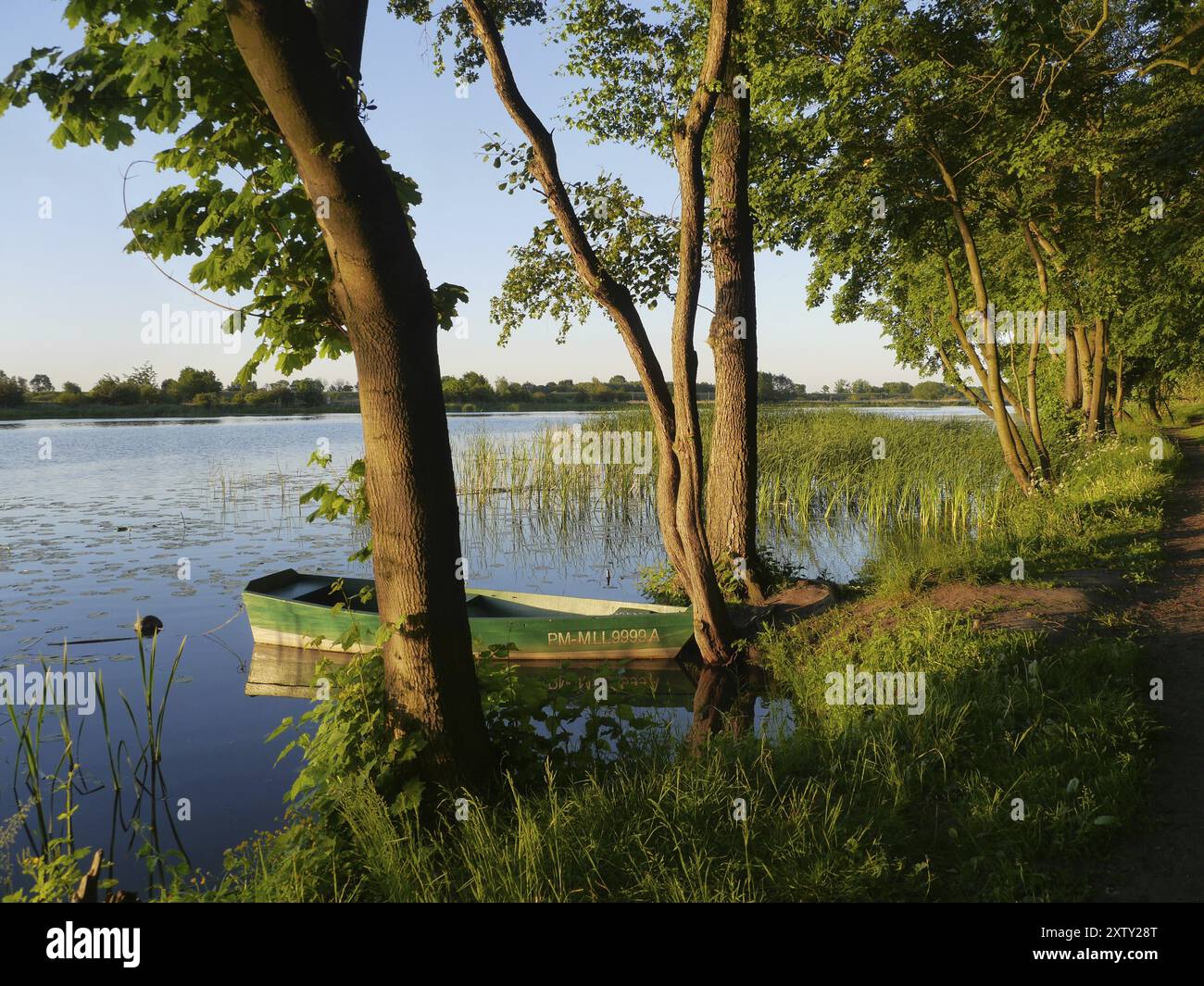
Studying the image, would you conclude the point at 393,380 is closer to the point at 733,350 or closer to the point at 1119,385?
the point at 733,350

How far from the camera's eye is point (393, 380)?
4.02 m

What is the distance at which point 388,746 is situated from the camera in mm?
4289

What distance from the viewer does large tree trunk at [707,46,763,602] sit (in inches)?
392

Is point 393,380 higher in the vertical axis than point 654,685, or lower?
higher

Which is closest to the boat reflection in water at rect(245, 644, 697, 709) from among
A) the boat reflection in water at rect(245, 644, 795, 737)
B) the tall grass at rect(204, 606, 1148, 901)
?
the boat reflection in water at rect(245, 644, 795, 737)

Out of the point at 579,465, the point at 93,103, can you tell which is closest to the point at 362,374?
the point at 93,103

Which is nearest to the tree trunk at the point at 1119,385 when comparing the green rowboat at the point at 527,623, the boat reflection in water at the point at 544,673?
the green rowboat at the point at 527,623

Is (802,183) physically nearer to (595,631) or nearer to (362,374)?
(595,631)

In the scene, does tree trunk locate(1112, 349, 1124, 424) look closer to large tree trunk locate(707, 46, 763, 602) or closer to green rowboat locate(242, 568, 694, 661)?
large tree trunk locate(707, 46, 763, 602)

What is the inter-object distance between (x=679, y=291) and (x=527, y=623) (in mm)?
3792

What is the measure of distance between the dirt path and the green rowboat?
13.8 feet

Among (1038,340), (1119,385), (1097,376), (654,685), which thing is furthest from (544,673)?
(1119,385)

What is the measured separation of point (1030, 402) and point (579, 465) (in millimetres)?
10392

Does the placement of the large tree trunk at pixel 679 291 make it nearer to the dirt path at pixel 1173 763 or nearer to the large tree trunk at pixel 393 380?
the large tree trunk at pixel 393 380
